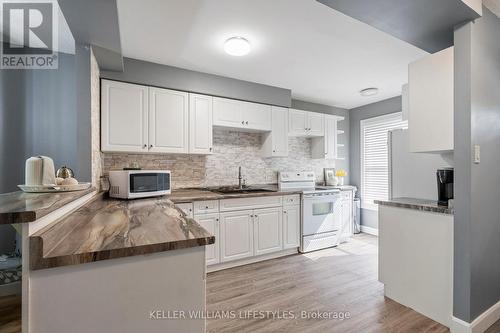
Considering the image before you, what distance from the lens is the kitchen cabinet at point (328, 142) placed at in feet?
14.1

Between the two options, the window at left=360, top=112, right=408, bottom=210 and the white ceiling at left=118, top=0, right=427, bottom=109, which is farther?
the window at left=360, top=112, right=408, bottom=210

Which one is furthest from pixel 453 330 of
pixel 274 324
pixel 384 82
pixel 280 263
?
pixel 384 82

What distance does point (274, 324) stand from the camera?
6.16 ft

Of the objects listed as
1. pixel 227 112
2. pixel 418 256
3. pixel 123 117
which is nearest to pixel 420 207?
pixel 418 256

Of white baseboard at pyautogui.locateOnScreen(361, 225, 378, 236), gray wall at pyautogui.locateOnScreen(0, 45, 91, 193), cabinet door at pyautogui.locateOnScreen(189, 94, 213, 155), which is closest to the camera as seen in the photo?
gray wall at pyautogui.locateOnScreen(0, 45, 91, 193)

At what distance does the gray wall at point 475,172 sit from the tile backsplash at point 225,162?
8.57 feet

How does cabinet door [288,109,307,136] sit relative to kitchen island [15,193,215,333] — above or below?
above

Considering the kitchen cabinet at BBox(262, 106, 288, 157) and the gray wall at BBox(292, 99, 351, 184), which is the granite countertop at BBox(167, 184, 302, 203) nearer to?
the kitchen cabinet at BBox(262, 106, 288, 157)

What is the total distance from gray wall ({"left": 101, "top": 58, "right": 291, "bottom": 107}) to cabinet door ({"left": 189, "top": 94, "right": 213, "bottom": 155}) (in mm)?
118

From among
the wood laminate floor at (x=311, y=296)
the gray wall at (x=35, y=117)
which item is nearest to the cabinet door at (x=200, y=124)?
the gray wall at (x=35, y=117)

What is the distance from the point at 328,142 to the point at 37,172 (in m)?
3.98

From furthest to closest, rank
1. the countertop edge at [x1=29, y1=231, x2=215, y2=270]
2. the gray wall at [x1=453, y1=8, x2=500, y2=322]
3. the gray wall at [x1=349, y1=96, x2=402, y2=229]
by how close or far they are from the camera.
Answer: the gray wall at [x1=349, y1=96, x2=402, y2=229], the gray wall at [x1=453, y1=8, x2=500, y2=322], the countertop edge at [x1=29, y1=231, x2=215, y2=270]

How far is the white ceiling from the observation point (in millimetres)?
1900

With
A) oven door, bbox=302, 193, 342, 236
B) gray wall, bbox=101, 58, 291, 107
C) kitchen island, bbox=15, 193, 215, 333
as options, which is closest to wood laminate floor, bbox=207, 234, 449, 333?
oven door, bbox=302, 193, 342, 236
